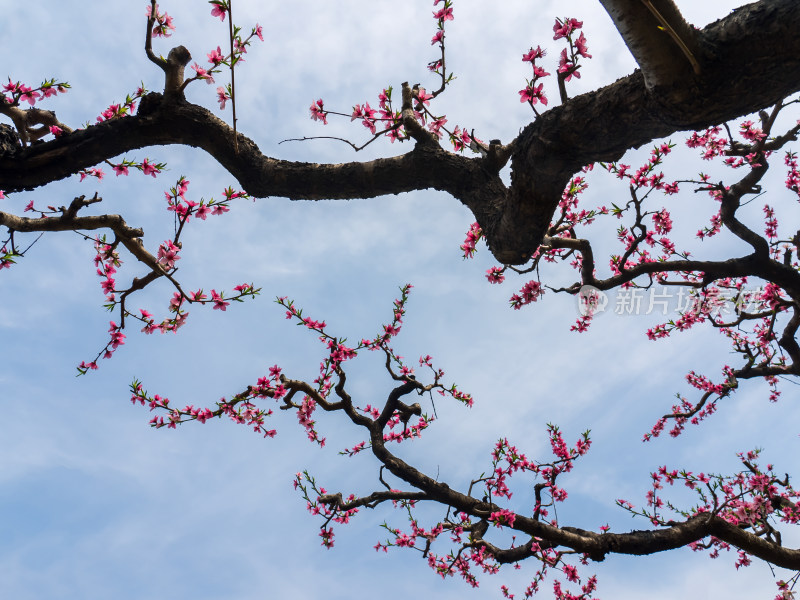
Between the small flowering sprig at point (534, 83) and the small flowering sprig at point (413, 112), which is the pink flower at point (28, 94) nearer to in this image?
the small flowering sprig at point (413, 112)

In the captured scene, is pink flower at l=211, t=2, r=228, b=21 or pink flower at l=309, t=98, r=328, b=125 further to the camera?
pink flower at l=309, t=98, r=328, b=125

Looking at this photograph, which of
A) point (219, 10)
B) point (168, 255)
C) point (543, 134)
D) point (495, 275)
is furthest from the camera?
point (495, 275)

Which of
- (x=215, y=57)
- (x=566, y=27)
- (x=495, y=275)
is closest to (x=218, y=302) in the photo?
(x=215, y=57)

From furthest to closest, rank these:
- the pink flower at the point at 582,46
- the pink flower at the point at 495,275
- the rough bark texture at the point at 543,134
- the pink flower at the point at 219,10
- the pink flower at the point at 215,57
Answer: the pink flower at the point at 495,275, the pink flower at the point at 215,57, the pink flower at the point at 219,10, the pink flower at the point at 582,46, the rough bark texture at the point at 543,134

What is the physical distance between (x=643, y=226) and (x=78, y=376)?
19.5ft

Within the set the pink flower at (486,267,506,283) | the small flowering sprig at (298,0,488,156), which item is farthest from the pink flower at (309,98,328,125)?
the pink flower at (486,267,506,283)

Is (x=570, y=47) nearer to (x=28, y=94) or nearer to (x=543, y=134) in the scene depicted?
(x=543, y=134)

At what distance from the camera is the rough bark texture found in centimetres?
204

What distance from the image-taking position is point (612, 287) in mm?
5320

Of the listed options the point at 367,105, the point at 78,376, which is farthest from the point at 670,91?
the point at 78,376

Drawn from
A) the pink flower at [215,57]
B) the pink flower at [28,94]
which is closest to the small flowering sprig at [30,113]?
the pink flower at [28,94]

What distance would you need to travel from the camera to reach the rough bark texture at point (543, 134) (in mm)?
2037

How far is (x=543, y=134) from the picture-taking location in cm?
277

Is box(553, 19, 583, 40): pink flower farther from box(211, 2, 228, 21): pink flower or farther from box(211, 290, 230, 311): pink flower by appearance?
box(211, 290, 230, 311): pink flower
